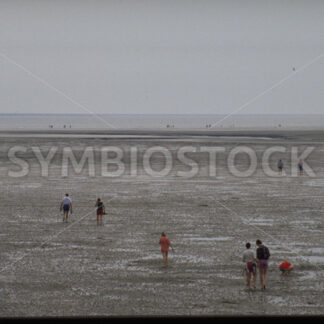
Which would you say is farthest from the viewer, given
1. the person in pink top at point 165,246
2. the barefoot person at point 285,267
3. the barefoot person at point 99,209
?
the barefoot person at point 99,209

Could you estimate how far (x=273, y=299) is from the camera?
13320 mm

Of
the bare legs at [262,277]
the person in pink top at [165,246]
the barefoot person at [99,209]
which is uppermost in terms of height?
the barefoot person at [99,209]

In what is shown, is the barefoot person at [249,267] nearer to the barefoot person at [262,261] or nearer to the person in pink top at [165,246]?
the barefoot person at [262,261]

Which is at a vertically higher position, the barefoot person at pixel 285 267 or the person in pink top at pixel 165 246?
the person in pink top at pixel 165 246

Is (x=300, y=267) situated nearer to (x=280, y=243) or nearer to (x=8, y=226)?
(x=280, y=243)

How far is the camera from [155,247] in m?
19.8

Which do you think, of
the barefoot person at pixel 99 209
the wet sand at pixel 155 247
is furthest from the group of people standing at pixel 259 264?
the barefoot person at pixel 99 209

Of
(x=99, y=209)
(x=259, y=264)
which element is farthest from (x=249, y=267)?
(x=99, y=209)

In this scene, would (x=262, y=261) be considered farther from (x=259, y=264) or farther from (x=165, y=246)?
(x=165, y=246)

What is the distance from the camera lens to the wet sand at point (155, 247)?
42.9 feet

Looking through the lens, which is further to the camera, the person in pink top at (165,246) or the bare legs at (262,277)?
the person in pink top at (165,246)

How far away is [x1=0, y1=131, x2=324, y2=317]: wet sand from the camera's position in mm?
13078

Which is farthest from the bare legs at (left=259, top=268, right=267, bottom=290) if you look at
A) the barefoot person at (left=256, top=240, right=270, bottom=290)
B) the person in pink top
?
the person in pink top

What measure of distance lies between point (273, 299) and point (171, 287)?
8.87 feet
